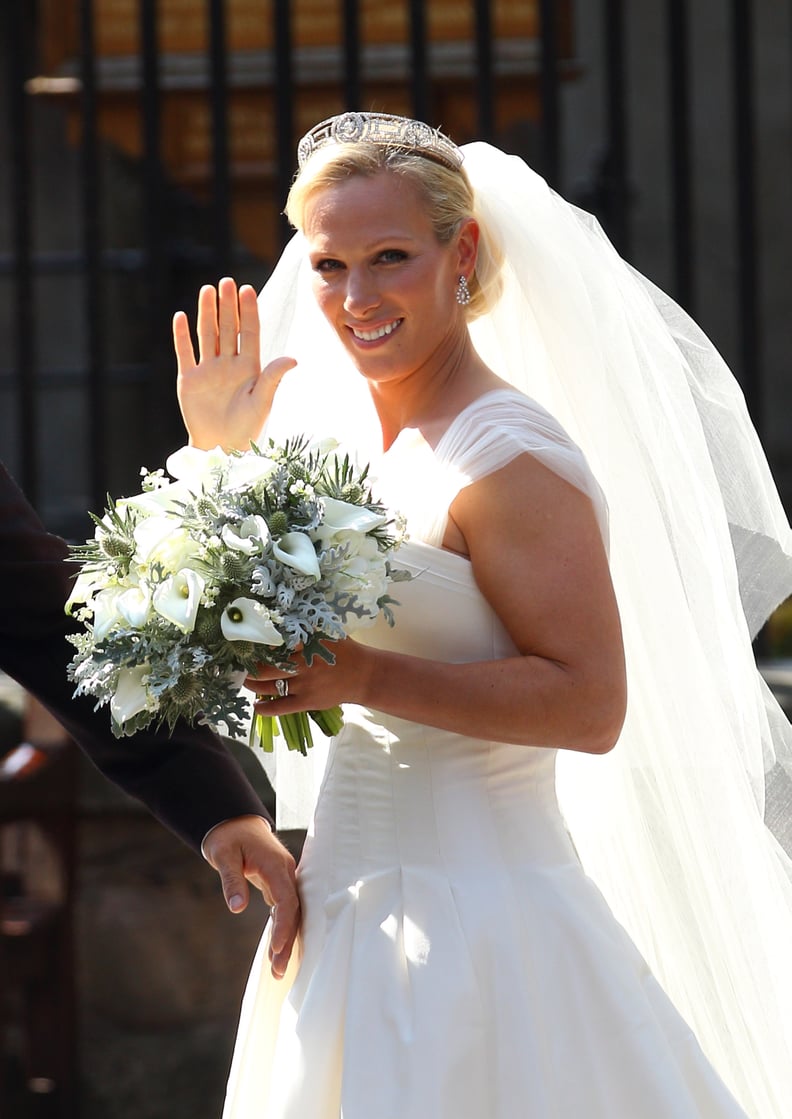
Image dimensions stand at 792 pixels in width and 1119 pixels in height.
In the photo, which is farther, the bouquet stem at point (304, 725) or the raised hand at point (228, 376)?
the raised hand at point (228, 376)

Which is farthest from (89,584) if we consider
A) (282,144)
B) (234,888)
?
(282,144)

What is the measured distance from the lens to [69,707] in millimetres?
2559

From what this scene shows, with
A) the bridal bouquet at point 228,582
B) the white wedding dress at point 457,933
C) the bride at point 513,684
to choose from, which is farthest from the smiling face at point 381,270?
the bridal bouquet at point 228,582

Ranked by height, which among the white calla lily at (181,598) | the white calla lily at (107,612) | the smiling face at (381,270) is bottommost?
the white calla lily at (107,612)

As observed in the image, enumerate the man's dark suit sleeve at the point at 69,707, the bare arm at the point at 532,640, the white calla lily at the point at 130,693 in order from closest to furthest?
the white calla lily at the point at 130,693 < the bare arm at the point at 532,640 < the man's dark suit sleeve at the point at 69,707

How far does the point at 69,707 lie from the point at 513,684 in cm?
79

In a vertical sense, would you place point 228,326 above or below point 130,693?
above

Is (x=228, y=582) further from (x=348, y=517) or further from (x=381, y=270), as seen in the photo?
(x=381, y=270)

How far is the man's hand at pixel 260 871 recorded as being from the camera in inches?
90.0

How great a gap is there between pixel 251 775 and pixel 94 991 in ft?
2.53

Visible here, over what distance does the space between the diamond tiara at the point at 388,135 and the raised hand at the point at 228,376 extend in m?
0.27

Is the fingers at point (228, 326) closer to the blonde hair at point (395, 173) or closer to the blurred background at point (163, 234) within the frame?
the blonde hair at point (395, 173)

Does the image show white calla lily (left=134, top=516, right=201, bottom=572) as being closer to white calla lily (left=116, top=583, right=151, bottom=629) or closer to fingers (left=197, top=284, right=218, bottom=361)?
white calla lily (left=116, top=583, right=151, bottom=629)

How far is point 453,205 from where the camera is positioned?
7.80ft
